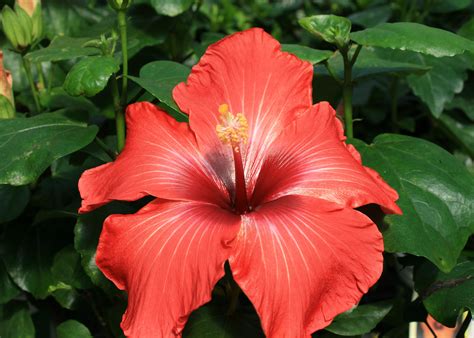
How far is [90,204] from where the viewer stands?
87 centimetres

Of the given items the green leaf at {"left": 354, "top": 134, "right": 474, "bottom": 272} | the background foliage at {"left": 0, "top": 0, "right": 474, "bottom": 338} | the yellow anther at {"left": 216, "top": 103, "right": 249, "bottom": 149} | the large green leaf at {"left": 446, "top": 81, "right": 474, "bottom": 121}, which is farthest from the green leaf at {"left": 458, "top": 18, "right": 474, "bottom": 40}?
the yellow anther at {"left": 216, "top": 103, "right": 249, "bottom": 149}

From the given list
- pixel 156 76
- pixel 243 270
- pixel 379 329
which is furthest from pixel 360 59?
pixel 243 270

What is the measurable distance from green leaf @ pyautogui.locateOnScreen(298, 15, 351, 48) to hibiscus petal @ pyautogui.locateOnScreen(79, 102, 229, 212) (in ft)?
0.80

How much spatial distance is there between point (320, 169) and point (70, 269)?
0.48 metres

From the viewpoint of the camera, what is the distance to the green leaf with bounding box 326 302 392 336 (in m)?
1.00

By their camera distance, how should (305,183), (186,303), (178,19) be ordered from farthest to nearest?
(178,19)
(305,183)
(186,303)

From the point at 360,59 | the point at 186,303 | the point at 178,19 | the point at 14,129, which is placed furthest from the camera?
the point at 178,19

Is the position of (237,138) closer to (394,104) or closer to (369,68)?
(369,68)

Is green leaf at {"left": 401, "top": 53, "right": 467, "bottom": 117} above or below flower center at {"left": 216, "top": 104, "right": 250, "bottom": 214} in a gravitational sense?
below

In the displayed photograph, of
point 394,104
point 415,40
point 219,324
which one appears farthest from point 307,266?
point 394,104

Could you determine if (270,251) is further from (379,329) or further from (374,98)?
(374,98)

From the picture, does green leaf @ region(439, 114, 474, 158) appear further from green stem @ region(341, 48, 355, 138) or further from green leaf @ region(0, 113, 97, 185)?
green leaf @ region(0, 113, 97, 185)

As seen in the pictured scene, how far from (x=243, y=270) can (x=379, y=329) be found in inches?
22.7

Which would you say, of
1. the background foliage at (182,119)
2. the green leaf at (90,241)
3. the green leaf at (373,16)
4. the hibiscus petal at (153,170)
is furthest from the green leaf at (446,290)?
the green leaf at (373,16)
